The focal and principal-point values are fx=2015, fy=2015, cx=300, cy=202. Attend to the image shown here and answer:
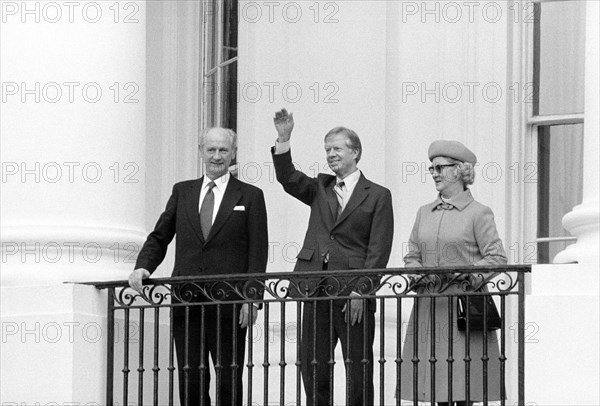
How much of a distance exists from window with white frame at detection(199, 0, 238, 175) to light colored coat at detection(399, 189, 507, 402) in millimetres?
3237

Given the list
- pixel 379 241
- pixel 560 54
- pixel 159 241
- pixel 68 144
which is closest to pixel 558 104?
pixel 560 54

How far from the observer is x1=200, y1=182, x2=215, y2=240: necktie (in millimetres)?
12594

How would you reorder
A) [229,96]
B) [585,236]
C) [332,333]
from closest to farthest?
1. [585,236]
2. [332,333]
3. [229,96]

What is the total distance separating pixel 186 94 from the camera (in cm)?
1527

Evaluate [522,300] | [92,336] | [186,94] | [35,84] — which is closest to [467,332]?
[522,300]

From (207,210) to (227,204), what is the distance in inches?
5.7

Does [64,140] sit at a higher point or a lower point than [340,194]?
higher

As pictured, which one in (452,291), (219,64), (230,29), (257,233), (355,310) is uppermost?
(230,29)

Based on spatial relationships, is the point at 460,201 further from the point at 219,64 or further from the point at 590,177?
the point at 219,64

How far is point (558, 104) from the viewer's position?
14664 millimetres

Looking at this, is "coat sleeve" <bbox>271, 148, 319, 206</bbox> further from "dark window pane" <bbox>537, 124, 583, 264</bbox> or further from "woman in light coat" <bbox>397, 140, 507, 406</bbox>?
"dark window pane" <bbox>537, 124, 583, 264</bbox>

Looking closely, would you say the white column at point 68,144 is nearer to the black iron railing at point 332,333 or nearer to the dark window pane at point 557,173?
the black iron railing at point 332,333

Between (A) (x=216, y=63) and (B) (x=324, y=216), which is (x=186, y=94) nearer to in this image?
(A) (x=216, y=63)

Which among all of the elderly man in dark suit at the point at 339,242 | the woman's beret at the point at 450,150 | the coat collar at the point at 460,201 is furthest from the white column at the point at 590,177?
the elderly man in dark suit at the point at 339,242
